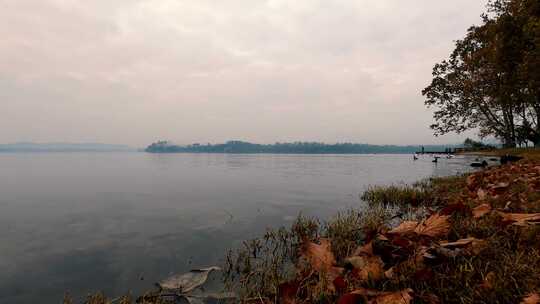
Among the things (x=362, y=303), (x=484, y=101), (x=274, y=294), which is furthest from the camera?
(x=484, y=101)

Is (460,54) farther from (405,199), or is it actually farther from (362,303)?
(362,303)

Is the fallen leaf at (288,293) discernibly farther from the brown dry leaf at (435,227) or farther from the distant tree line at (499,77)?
the distant tree line at (499,77)

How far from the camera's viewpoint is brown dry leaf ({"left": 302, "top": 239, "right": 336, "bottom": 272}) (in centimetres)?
495

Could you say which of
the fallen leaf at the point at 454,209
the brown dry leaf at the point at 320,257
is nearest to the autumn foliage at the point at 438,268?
the brown dry leaf at the point at 320,257

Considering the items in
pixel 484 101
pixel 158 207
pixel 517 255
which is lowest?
pixel 158 207

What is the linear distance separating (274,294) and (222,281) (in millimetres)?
1844

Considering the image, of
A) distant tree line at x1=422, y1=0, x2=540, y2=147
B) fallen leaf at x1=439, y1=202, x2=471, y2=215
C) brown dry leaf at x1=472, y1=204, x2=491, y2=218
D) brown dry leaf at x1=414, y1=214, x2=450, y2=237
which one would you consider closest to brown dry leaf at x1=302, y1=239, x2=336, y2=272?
brown dry leaf at x1=414, y1=214, x2=450, y2=237

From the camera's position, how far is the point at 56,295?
591 cm

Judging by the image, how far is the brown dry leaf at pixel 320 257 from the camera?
495cm

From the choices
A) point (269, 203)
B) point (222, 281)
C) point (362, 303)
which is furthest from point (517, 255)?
point (269, 203)

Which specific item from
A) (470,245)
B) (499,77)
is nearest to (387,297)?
(470,245)

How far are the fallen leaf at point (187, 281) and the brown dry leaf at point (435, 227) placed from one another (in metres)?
4.51

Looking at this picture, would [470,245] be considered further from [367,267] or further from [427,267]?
[367,267]

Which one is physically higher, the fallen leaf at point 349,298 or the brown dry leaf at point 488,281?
the brown dry leaf at point 488,281
